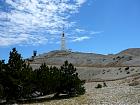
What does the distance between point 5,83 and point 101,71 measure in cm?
5054

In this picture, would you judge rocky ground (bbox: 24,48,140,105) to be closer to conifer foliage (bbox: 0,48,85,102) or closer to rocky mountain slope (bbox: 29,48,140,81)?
rocky mountain slope (bbox: 29,48,140,81)

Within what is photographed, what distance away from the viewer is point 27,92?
46.5m

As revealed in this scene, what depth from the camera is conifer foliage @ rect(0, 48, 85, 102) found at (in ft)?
150

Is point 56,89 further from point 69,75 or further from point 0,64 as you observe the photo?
point 0,64

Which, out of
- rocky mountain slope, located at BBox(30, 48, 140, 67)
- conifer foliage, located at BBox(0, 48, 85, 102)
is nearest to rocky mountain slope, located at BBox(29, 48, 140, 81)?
rocky mountain slope, located at BBox(30, 48, 140, 67)

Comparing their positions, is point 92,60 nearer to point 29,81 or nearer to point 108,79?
point 108,79

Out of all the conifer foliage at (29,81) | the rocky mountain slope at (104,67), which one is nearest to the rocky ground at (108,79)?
the rocky mountain slope at (104,67)

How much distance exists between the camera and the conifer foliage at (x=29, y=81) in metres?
45.8

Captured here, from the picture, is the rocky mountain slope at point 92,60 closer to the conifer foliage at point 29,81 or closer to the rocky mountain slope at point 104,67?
the rocky mountain slope at point 104,67

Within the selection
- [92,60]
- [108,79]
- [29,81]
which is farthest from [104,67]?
[29,81]

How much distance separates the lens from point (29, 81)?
153 ft

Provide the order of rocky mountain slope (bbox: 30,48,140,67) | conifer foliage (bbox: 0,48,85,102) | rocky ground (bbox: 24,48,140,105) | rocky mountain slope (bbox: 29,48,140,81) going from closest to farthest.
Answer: rocky ground (bbox: 24,48,140,105) < conifer foliage (bbox: 0,48,85,102) < rocky mountain slope (bbox: 29,48,140,81) < rocky mountain slope (bbox: 30,48,140,67)

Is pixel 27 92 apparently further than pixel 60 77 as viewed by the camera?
No

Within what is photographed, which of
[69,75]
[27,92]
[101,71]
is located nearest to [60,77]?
[69,75]
